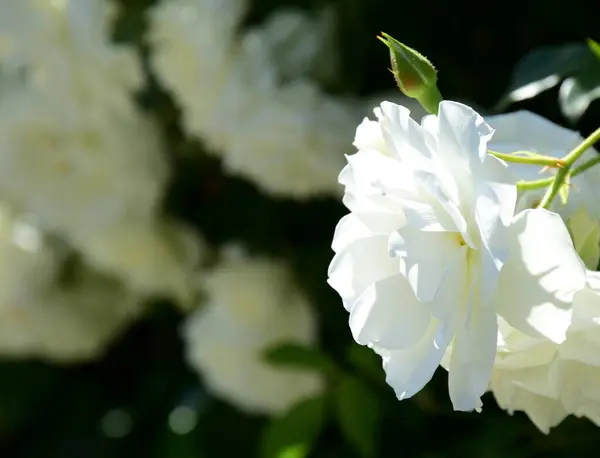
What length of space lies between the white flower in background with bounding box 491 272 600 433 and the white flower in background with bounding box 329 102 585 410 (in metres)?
0.02

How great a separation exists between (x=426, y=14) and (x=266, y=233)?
7.6 inches

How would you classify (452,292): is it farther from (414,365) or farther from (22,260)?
(22,260)

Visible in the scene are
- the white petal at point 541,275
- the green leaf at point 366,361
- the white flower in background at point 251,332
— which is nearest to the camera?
the white petal at point 541,275

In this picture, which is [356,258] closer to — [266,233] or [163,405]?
[266,233]

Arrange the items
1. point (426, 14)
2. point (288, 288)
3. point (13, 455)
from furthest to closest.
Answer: point (13, 455) < point (288, 288) < point (426, 14)

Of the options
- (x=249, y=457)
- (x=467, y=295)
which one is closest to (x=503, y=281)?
(x=467, y=295)

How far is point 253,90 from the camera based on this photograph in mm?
514

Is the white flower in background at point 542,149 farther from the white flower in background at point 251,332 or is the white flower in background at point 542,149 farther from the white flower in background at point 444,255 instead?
the white flower in background at point 251,332

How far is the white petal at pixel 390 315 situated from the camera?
248 millimetres

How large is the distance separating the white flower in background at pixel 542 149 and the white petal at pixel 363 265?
0.05 meters

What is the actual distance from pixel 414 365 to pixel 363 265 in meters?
0.03

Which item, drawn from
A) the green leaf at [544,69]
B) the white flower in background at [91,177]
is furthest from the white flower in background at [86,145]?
the green leaf at [544,69]

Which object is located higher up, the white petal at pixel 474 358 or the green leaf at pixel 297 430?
the white petal at pixel 474 358

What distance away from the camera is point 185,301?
69 cm
